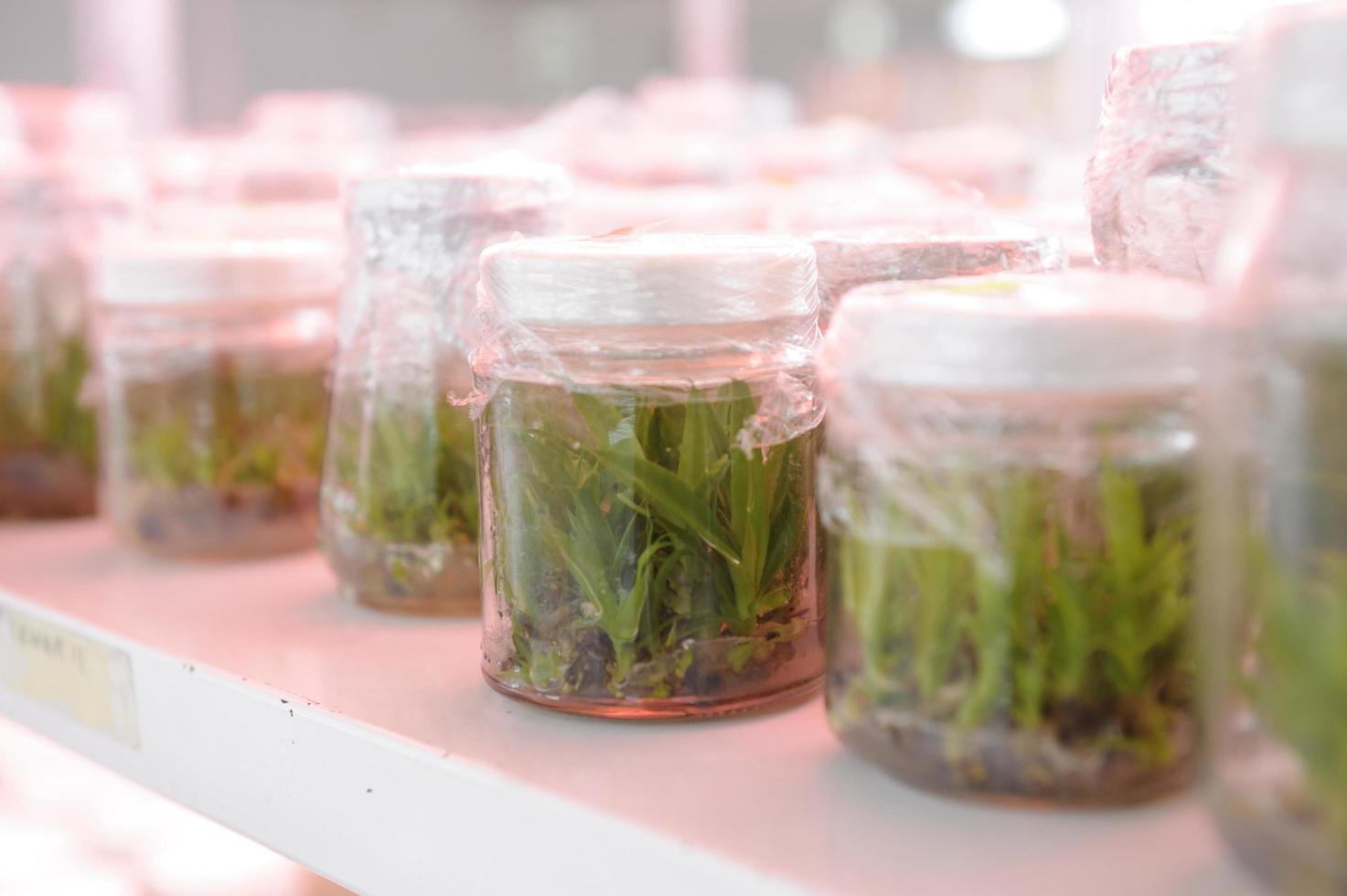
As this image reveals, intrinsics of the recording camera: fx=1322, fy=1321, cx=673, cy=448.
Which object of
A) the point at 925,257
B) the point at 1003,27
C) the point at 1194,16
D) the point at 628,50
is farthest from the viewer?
the point at 628,50

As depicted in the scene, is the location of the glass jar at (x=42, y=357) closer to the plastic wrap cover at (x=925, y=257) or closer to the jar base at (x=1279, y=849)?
the plastic wrap cover at (x=925, y=257)

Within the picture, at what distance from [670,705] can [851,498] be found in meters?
0.13

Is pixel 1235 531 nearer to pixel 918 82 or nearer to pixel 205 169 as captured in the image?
pixel 205 169

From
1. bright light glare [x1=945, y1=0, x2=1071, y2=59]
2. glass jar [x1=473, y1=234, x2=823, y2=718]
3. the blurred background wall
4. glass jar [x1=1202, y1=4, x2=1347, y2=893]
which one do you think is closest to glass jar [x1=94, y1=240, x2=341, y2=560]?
glass jar [x1=473, y1=234, x2=823, y2=718]

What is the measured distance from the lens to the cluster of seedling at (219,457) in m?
0.84

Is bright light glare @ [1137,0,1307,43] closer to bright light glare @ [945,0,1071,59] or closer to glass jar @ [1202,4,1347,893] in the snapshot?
glass jar @ [1202,4,1347,893]

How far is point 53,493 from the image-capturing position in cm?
99

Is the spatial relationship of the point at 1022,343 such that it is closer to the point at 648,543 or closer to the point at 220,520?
the point at 648,543

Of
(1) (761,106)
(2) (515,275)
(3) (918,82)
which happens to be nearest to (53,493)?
(2) (515,275)

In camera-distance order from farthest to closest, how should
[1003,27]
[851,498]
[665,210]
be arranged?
[1003,27] < [665,210] < [851,498]

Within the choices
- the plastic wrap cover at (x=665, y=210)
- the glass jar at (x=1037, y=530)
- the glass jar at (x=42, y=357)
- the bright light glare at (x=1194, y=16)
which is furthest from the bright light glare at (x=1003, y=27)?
the glass jar at (x=1037, y=530)

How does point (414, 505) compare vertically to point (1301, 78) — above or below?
below

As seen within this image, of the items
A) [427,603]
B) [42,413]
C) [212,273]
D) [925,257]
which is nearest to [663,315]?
[925,257]

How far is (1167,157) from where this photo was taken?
0.56 meters
